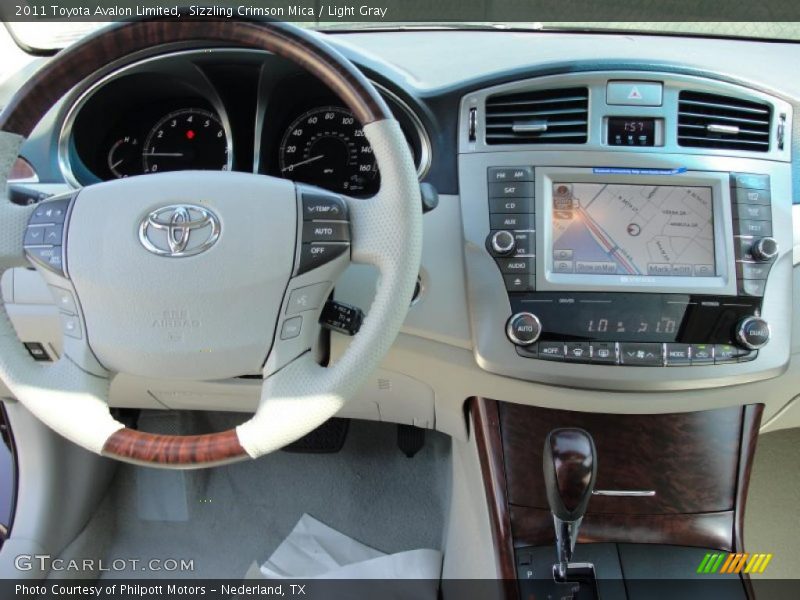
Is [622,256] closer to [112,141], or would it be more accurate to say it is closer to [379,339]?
[379,339]

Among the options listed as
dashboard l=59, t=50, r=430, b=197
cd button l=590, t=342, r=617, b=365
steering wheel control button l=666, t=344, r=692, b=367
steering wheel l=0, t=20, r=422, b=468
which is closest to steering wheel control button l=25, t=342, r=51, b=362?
dashboard l=59, t=50, r=430, b=197

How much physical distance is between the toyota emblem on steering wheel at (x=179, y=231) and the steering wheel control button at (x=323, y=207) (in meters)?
0.13

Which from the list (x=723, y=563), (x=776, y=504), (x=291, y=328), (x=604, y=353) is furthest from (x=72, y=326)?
(x=776, y=504)

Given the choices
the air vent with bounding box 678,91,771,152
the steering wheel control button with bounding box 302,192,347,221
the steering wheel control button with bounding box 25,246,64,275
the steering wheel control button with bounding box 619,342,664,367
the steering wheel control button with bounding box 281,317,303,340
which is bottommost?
the steering wheel control button with bounding box 619,342,664,367

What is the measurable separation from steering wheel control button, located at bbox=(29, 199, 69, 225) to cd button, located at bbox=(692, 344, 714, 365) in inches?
43.2

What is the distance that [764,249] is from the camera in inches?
47.9

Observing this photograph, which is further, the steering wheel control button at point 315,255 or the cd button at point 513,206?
the cd button at point 513,206

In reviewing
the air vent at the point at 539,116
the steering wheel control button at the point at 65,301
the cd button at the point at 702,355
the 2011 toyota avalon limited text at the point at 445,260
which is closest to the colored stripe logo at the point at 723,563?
the 2011 toyota avalon limited text at the point at 445,260

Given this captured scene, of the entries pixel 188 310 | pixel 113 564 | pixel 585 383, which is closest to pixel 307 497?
pixel 113 564

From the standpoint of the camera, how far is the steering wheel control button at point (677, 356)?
3.91ft

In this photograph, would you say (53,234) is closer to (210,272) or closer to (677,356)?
(210,272)

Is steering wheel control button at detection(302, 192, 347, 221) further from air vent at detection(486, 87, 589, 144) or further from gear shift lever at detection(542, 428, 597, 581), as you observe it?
gear shift lever at detection(542, 428, 597, 581)

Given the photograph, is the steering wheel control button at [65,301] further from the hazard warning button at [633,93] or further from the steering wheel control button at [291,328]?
the hazard warning button at [633,93]

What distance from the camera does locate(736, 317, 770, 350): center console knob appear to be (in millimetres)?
1191
